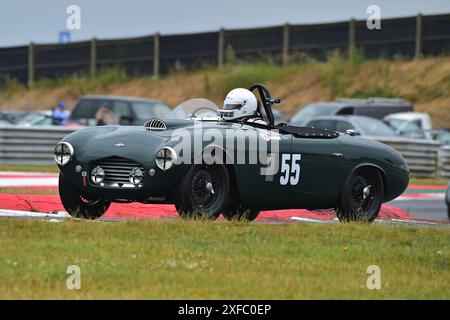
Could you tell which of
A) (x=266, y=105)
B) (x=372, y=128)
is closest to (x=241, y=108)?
(x=266, y=105)

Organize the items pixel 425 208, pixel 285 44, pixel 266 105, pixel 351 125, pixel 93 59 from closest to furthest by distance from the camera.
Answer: pixel 266 105
pixel 425 208
pixel 351 125
pixel 285 44
pixel 93 59

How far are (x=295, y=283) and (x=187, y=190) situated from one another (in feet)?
10.4

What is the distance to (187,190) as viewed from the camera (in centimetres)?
1201

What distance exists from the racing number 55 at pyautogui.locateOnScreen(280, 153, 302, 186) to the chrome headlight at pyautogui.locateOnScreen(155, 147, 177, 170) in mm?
1478

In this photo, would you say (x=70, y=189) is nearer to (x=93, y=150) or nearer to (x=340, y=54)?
(x=93, y=150)

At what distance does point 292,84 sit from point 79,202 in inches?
1630

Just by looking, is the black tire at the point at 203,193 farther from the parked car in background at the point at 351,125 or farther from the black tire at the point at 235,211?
the parked car in background at the point at 351,125

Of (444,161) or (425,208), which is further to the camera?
(444,161)

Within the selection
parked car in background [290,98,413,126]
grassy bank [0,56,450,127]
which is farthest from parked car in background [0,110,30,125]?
grassy bank [0,56,450,127]

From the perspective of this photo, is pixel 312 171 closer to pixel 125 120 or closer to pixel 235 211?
pixel 235 211

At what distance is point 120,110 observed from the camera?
35.3 m

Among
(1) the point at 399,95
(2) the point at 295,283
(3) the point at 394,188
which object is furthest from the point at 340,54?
(2) the point at 295,283

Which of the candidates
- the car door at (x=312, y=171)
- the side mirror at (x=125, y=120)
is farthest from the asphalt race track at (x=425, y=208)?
the side mirror at (x=125, y=120)

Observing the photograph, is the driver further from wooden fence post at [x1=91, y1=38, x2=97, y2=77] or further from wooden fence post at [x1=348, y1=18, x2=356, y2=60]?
wooden fence post at [x1=91, y1=38, x2=97, y2=77]
